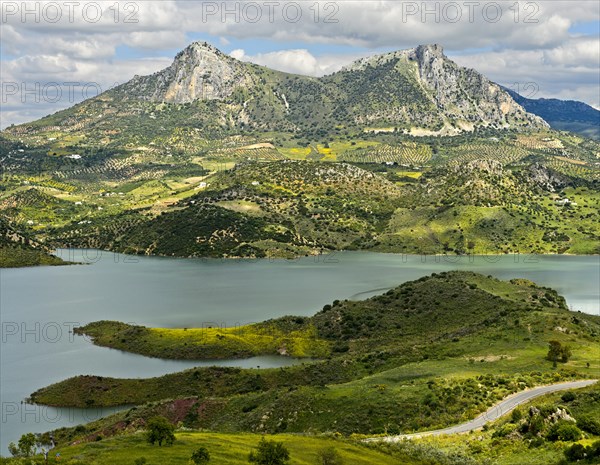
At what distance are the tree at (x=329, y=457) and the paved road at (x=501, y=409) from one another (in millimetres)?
9930

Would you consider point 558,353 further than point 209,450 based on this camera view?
Yes

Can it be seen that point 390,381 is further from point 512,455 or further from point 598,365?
point 512,455

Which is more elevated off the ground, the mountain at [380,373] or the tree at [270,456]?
the tree at [270,456]

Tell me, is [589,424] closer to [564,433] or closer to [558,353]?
[564,433]

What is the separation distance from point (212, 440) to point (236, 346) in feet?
229

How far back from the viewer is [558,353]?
87875 mm

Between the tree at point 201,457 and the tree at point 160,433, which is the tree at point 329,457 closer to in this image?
the tree at point 201,457

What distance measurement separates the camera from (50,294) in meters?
178

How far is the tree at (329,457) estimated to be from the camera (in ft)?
157

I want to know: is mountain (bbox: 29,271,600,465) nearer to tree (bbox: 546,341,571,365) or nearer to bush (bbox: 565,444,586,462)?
tree (bbox: 546,341,571,365)

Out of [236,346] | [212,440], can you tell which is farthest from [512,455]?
[236,346]

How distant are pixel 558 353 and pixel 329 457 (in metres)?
50.1

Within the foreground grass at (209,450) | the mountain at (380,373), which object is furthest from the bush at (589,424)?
the foreground grass at (209,450)

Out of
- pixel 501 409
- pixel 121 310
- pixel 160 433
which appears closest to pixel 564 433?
pixel 501 409
